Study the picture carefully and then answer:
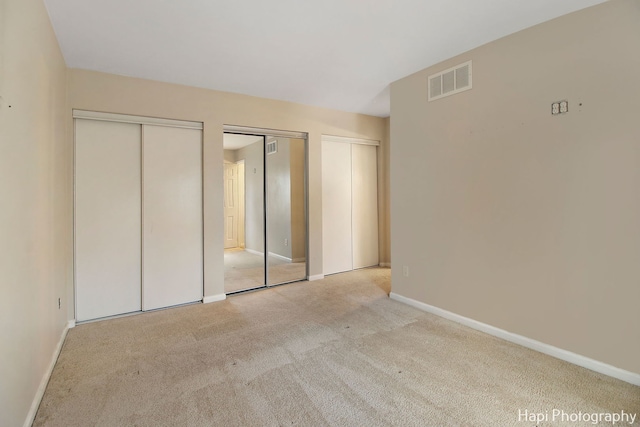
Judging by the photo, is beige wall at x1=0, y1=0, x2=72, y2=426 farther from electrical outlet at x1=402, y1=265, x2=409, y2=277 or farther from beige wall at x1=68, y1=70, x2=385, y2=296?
electrical outlet at x1=402, y1=265, x2=409, y2=277

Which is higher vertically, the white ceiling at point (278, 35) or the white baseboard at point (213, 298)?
the white ceiling at point (278, 35)

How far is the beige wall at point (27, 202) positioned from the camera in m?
1.37

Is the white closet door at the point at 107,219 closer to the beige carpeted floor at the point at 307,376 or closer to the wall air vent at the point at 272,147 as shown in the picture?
the beige carpeted floor at the point at 307,376

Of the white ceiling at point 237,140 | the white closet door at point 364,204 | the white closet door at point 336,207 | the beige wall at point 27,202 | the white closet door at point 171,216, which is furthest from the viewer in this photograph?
the white closet door at point 364,204

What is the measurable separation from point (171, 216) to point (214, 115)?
1.31 metres

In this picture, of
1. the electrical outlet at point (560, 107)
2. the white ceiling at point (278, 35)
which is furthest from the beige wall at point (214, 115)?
the electrical outlet at point (560, 107)

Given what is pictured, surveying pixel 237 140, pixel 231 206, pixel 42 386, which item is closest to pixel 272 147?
pixel 237 140

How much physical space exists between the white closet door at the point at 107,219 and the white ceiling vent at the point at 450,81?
126 inches

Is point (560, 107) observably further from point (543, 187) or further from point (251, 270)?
point (251, 270)

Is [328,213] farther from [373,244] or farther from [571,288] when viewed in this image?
[571,288]

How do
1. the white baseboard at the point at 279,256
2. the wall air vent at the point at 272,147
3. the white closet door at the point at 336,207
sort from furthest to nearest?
the white closet door at the point at 336,207, the white baseboard at the point at 279,256, the wall air vent at the point at 272,147

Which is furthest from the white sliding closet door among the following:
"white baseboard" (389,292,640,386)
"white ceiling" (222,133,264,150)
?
"white baseboard" (389,292,640,386)

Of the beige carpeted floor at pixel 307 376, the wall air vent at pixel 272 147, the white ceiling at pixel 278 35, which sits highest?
the white ceiling at pixel 278 35

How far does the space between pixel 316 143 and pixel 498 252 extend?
110 inches
